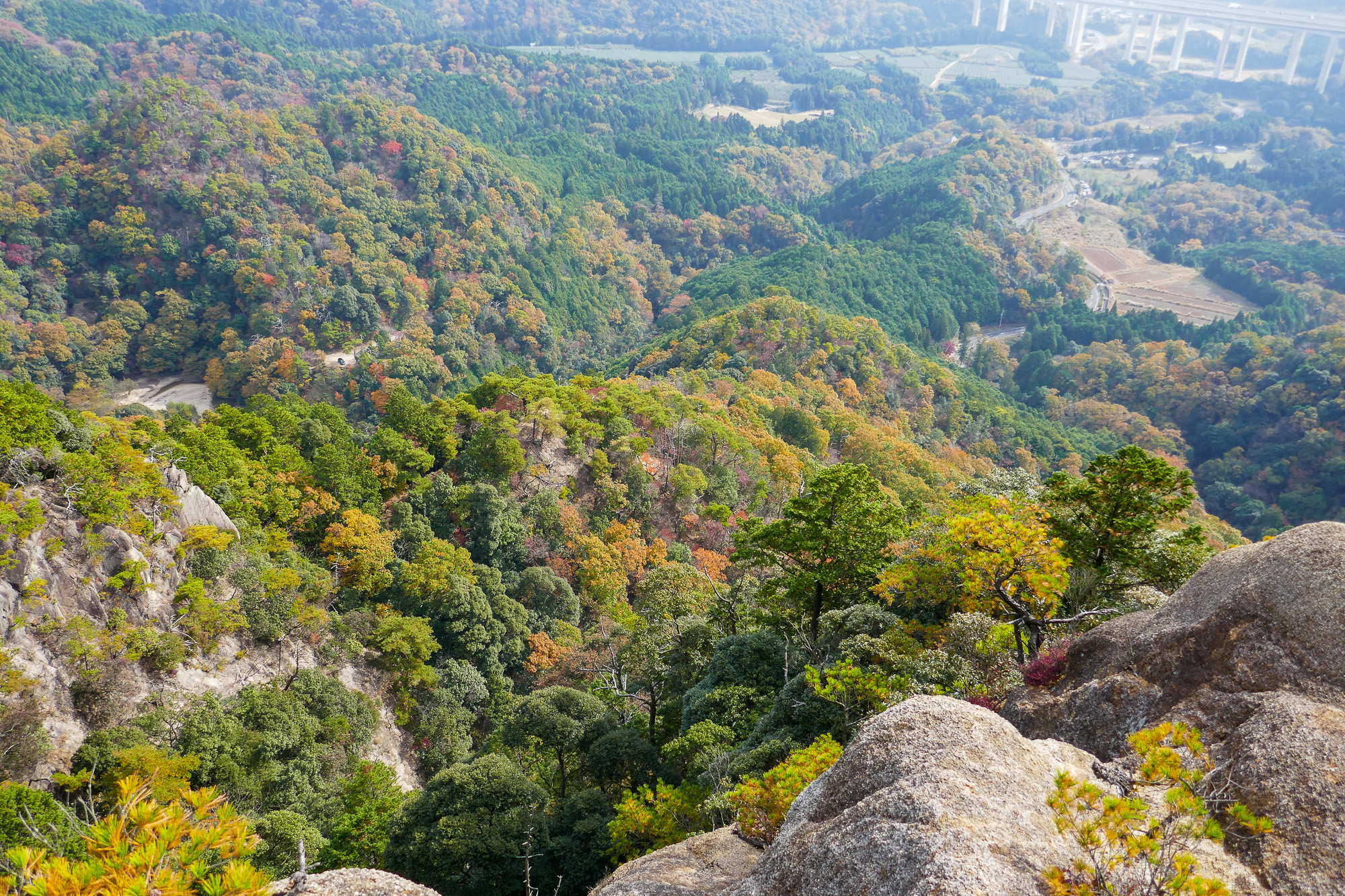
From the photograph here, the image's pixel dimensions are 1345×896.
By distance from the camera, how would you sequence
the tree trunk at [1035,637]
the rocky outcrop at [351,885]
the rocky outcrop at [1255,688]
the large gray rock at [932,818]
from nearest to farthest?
the large gray rock at [932,818], the rocky outcrop at [1255,688], the rocky outcrop at [351,885], the tree trunk at [1035,637]

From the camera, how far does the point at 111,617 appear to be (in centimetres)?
3127

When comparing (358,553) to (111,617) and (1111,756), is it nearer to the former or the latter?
(111,617)

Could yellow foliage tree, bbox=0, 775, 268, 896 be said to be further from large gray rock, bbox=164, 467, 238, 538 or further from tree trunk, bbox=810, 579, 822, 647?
large gray rock, bbox=164, 467, 238, 538

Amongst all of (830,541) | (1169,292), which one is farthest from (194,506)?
(1169,292)

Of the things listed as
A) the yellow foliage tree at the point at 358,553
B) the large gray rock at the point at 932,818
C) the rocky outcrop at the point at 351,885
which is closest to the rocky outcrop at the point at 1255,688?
the large gray rock at the point at 932,818

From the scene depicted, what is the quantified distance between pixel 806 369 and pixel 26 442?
89138 mm

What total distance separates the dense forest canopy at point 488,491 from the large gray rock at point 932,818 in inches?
141

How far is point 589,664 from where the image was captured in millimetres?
42375

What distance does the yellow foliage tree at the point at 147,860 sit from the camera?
8688 millimetres

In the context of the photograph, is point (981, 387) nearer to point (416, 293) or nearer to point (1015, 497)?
point (416, 293)

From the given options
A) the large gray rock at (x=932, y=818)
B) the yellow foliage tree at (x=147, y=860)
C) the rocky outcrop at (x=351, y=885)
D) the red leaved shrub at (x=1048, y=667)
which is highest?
the yellow foliage tree at (x=147, y=860)

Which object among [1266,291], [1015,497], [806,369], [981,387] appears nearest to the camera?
[1015,497]

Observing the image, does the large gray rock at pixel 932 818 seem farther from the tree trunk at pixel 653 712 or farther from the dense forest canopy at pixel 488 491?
the tree trunk at pixel 653 712

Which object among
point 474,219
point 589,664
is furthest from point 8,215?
point 589,664
